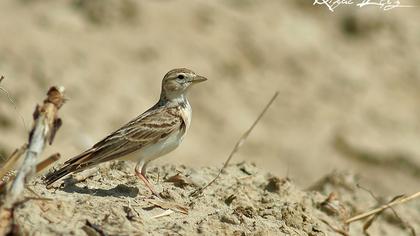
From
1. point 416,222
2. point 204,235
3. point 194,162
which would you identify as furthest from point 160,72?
point 204,235

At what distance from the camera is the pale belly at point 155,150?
26.3ft

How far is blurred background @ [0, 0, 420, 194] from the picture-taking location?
46.4ft

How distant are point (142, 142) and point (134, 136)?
0.28ft

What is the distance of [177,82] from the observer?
8922 mm

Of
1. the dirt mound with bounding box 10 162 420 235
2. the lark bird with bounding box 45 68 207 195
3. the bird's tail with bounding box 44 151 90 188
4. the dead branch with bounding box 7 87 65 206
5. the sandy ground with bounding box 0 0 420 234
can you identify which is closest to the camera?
the dead branch with bounding box 7 87 65 206

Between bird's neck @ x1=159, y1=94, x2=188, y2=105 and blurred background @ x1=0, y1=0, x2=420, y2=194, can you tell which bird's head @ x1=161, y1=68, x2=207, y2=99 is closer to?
bird's neck @ x1=159, y1=94, x2=188, y2=105

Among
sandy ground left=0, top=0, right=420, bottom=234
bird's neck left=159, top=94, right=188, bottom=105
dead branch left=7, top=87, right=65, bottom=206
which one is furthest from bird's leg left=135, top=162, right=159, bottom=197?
sandy ground left=0, top=0, right=420, bottom=234

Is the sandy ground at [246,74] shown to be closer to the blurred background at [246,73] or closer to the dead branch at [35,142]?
the blurred background at [246,73]

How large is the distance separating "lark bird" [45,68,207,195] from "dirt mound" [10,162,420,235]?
0.18 metres

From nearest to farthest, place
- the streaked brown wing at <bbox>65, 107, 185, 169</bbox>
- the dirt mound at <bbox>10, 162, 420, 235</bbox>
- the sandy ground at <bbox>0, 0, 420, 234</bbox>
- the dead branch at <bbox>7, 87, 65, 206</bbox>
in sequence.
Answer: the dead branch at <bbox>7, 87, 65, 206</bbox> → the dirt mound at <bbox>10, 162, 420, 235</bbox> → the streaked brown wing at <bbox>65, 107, 185, 169</bbox> → the sandy ground at <bbox>0, 0, 420, 234</bbox>

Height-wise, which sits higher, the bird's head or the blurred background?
the blurred background

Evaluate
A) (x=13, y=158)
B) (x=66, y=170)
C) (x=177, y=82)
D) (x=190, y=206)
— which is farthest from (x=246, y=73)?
(x=13, y=158)

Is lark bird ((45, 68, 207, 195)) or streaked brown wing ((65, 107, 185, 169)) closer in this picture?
lark bird ((45, 68, 207, 195))

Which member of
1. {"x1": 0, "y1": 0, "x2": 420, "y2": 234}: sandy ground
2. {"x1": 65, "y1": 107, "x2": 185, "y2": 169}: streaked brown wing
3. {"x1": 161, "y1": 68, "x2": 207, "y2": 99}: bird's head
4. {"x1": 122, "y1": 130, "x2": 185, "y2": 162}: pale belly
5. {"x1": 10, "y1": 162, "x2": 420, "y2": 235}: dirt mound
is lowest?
{"x1": 10, "y1": 162, "x2": 420, "y2": 235}: dirt mound
